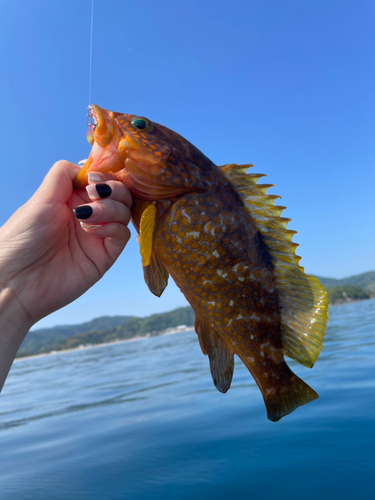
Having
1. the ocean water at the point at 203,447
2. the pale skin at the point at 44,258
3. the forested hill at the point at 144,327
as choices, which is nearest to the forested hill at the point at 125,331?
the forested hill at the point at 144,327

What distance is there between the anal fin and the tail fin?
1.12m

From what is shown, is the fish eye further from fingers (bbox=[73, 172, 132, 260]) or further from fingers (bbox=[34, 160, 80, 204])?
fingers (bbox=[34, 160, 80, 204])

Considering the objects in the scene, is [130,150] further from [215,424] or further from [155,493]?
[215,424]

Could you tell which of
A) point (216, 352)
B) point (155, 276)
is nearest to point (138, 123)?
point (155, 276)

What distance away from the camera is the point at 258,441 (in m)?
5.74

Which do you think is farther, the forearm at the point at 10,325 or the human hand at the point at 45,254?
the human hand at the point at 45,254

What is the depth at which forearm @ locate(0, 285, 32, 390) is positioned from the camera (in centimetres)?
280

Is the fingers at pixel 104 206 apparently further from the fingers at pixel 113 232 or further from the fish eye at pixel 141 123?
the fish eye at pixel 141 123

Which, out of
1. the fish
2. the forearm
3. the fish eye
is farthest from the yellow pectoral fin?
the forearm

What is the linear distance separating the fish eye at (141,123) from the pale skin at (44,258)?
0.70 meters

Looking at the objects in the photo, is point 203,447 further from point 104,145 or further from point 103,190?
point 104,145

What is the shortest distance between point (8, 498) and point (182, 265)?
4969 mm

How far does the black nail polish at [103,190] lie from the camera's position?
247cm

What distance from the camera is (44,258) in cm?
314
